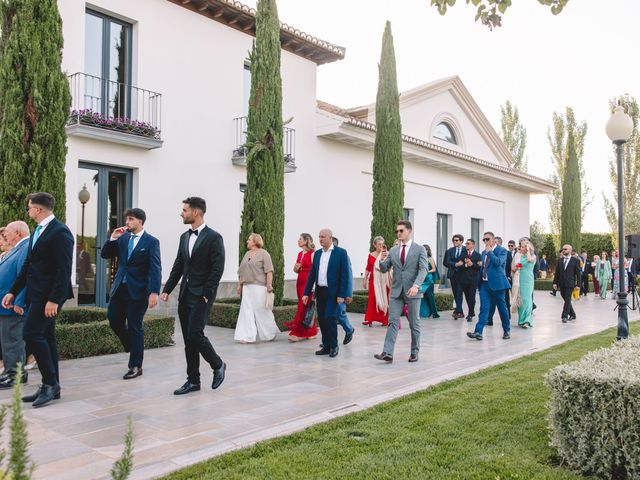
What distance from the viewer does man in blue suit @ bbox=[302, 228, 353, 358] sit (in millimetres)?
8406

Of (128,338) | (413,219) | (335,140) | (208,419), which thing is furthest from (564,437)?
(413,219)

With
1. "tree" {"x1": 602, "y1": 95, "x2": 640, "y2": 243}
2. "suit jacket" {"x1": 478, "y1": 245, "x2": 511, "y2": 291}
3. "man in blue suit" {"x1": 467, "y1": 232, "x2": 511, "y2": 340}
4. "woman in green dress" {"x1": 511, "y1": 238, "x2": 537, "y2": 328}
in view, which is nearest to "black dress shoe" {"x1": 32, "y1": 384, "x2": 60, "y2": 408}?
"man in blue suit" {"x1": 467, "y1": 232, "x2": 511, "y2": 340}

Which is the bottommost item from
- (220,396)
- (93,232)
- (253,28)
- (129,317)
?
(220,396)

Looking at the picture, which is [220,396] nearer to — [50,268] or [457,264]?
[50,268]

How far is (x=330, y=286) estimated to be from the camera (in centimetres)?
852

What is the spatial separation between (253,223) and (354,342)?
12.3 feet

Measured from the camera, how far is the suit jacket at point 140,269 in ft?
21.7

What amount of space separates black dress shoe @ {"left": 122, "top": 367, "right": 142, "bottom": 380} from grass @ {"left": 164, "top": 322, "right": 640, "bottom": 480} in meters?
3.02

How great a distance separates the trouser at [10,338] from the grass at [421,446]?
3361 mm

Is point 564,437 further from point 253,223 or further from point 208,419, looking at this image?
point 253,223

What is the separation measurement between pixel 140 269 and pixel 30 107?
3.68 meters

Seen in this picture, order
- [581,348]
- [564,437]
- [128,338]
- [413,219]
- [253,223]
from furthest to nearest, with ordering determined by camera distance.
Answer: [413,219] → [253,223] → [581,348] → [128,338] → [564,437]

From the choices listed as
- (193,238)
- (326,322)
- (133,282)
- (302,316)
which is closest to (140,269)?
(133,282)

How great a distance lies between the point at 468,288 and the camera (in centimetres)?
1310
